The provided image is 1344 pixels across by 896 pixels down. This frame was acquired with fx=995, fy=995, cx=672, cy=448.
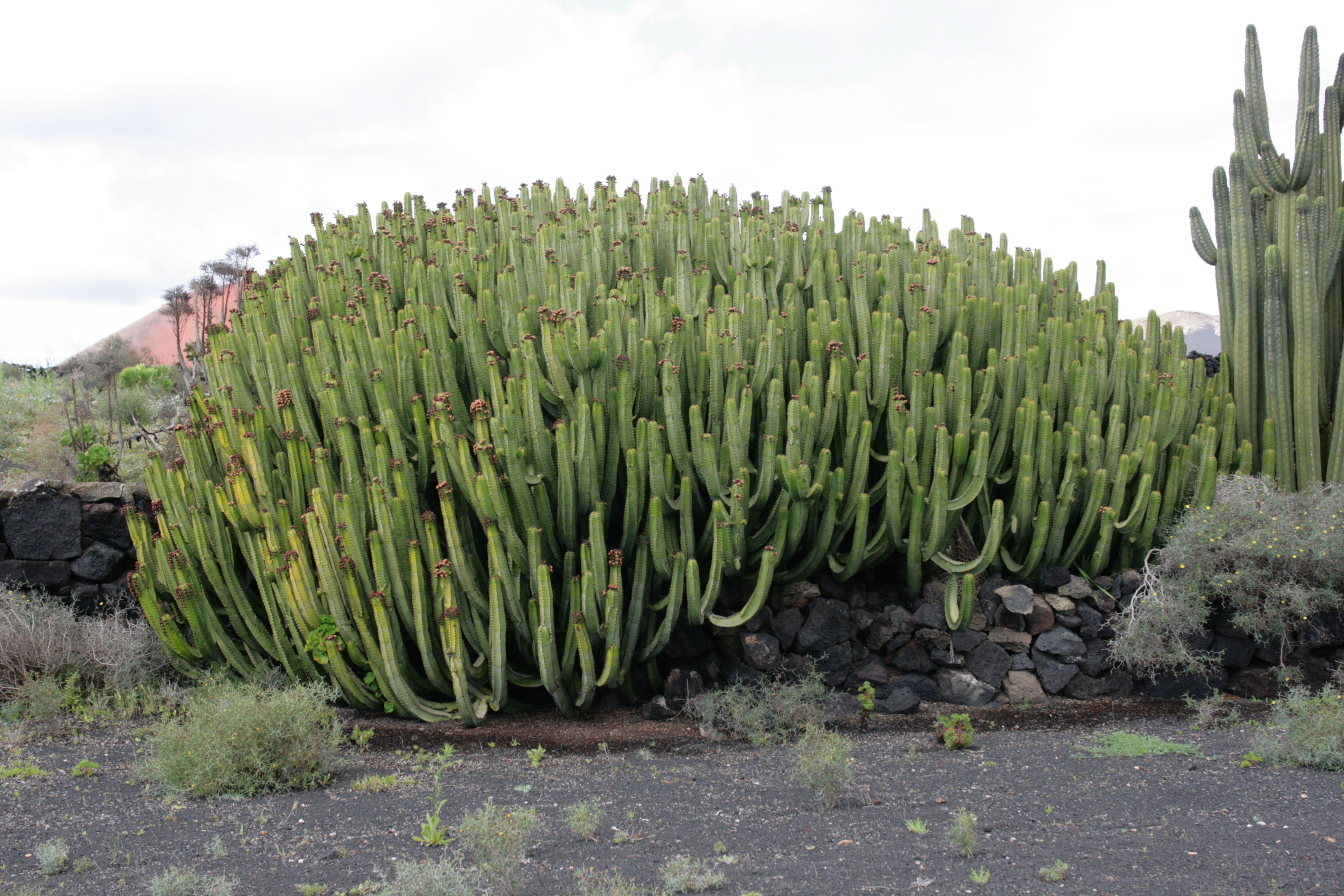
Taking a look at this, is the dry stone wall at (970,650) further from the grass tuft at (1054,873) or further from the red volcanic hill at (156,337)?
the red volcanic hill at (156,337)

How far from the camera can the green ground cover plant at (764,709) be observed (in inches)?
228

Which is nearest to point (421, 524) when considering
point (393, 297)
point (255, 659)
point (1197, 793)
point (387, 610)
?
point (387, 610)

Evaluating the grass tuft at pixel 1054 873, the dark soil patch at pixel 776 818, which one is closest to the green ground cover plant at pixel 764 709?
the dark soil patch at pixel 776 818

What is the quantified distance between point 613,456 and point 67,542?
4650 millimetres

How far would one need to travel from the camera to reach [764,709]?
585 cm

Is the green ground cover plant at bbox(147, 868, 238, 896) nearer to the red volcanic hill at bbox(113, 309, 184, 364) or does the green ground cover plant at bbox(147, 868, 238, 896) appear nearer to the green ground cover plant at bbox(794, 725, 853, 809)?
the green ground cover plant at bbox(794, 725, 853, 809)

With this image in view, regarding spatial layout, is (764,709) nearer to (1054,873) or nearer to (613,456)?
(613,456)

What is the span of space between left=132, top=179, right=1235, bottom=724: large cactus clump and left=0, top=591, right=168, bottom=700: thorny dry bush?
1.03 feet

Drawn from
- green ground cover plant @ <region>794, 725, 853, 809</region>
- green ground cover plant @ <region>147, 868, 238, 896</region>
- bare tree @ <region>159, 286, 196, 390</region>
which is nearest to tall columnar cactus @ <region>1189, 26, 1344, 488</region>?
green ground cover plant @ <region>794, 725, 853, 809</region>

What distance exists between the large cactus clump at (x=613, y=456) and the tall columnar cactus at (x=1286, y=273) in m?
0.44

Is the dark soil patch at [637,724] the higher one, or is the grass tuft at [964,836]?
the grass tuft at [964,836]

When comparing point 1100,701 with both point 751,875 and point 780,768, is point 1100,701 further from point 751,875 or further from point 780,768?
point 751,875

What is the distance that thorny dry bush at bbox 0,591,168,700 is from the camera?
672 cm

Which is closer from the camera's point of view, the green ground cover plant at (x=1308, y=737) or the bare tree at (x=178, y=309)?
the green ground cover plant at (x=1308, y=737)
